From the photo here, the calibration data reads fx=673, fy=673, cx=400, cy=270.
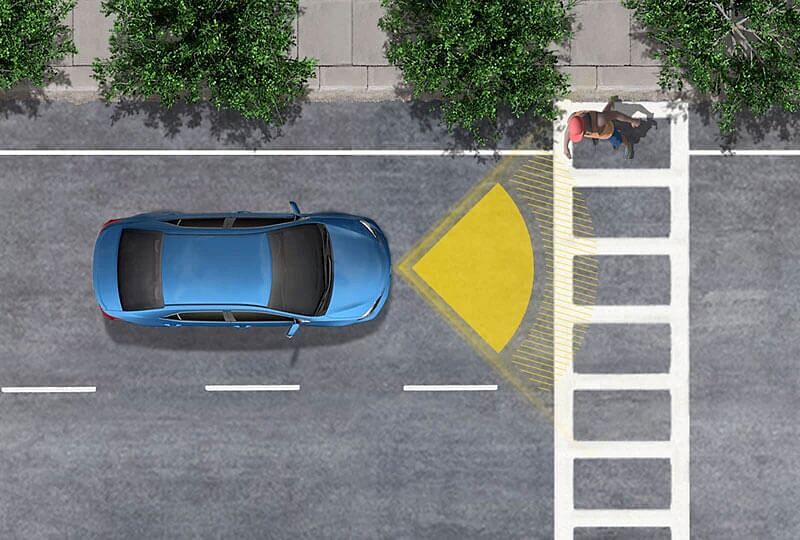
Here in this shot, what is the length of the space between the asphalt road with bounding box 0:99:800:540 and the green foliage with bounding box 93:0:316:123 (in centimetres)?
126

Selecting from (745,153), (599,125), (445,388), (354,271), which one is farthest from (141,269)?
(745,153)

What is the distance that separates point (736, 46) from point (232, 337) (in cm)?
960

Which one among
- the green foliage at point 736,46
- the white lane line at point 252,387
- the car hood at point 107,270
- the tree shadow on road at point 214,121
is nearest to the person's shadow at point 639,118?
the green foliage at point 736,46

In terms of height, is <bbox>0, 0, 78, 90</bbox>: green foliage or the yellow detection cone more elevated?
<bbox>0, 0, 78, 90</bbox>: green foliage

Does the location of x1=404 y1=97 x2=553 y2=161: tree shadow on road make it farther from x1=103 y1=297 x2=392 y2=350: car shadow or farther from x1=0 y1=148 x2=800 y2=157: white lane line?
x1=103 y1=297 x2=392 y2=350: car shadow

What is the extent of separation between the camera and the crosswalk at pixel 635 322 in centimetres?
1190

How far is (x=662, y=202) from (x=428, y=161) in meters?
4.21

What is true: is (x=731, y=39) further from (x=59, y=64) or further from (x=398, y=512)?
(x=59, y=64)

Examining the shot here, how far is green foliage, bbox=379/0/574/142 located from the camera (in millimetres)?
9977

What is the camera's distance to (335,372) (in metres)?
11.9

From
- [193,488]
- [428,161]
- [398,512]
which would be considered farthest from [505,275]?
[193,488]

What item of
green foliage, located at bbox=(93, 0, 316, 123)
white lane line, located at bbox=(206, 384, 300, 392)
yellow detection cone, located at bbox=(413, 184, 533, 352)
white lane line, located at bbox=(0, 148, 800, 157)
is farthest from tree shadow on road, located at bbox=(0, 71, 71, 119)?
yellow detection cone, located at bbox=(413, 184, 533, 352)

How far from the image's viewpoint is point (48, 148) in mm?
11773

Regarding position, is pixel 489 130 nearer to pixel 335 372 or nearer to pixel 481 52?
pixel 481 52
